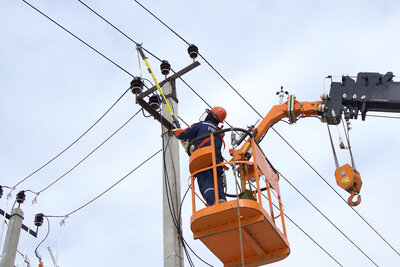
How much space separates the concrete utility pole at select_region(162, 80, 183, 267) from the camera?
786 centimetres

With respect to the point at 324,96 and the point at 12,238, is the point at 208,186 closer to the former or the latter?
the point at 324,96

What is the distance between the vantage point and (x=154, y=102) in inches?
383

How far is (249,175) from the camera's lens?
924cm

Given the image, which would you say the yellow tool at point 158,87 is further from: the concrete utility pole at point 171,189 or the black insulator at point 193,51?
the black insulator at point 193,51

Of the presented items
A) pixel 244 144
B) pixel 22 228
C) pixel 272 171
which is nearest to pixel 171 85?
pixel 244 144

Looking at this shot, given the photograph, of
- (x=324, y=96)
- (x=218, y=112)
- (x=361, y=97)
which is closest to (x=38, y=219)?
(x=218, y=112)

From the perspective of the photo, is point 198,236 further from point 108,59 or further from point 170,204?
point 108,59

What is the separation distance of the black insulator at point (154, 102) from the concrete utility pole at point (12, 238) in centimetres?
420

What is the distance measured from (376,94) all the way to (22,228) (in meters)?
8.30

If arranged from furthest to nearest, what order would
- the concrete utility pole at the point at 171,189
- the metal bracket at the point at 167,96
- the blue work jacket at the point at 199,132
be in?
the metal bracket at the point at 167,96 → the blue work jacket at the point at 199,132 → the concrete utility pole at the point at 171,189

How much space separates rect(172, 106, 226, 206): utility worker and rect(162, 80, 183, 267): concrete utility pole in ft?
0.78

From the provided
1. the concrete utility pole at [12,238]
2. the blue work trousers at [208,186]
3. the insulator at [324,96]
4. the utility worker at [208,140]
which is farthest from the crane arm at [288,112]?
the concrete utility pole at [12,238]

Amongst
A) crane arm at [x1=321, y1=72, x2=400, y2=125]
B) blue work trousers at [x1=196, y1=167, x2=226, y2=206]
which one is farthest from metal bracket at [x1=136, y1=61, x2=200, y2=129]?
crane arm at [x1=321, y1=72, x2=400, y2=125]

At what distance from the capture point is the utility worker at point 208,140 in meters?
8.48
